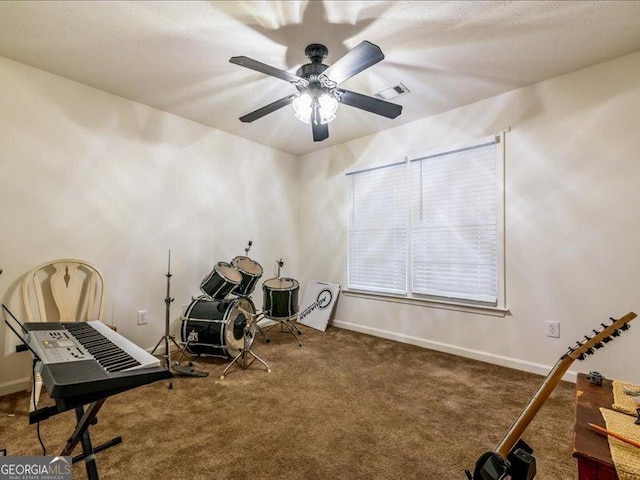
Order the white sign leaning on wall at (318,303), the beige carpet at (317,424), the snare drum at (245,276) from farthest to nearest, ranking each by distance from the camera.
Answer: the white sign leaning on wall at (318,303) < the snare drum at (245,276) < the beige carpet at (317,424)

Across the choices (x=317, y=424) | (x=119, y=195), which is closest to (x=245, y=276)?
(x=119, y=195)

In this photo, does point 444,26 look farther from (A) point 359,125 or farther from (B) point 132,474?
(B) point 132,474

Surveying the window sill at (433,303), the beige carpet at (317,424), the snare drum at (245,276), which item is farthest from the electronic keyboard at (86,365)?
the window sill at (433,303)

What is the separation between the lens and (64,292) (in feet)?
7.91

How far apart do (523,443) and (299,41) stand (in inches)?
94.7

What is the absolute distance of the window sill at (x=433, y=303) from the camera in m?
2.83

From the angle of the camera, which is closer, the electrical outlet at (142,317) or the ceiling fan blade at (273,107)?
the ceiling fan blade at (273,107)

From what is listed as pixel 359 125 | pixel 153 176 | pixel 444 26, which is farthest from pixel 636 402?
pixel 153 176

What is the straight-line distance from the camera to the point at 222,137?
3.64 m

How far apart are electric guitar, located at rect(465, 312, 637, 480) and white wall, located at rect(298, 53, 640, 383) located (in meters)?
1.60

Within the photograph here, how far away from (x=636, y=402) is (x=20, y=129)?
12.8ft

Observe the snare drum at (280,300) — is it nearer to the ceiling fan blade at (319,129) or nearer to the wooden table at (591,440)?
the ceiling fan blade at (319,129)

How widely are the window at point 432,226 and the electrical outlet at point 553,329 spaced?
0.42m

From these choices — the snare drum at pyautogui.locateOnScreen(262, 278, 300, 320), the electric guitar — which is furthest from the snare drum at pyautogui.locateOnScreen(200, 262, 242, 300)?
the electric guitar
